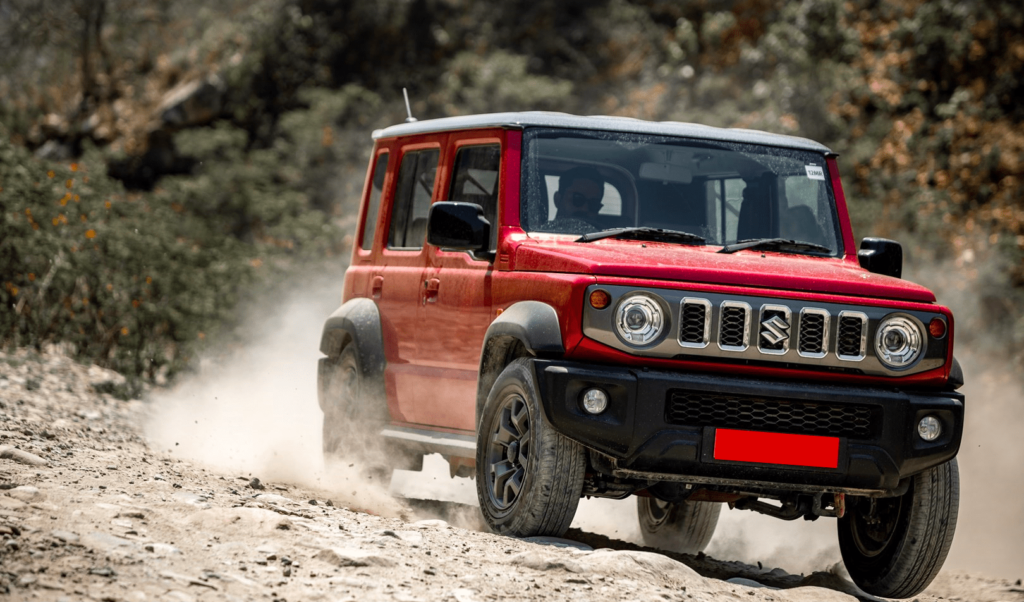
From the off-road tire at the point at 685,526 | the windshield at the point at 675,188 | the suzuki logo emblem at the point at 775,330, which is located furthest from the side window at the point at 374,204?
the suzuki logo emblem at the point at 775,330

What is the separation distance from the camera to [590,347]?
16.6 ft

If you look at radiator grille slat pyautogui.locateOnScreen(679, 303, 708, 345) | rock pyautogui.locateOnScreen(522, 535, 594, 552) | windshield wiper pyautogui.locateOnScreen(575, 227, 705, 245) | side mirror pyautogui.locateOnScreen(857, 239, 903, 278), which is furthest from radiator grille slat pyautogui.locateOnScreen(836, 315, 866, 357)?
rock pyautogui.locateOnScreen(522, 535, 594, 552)

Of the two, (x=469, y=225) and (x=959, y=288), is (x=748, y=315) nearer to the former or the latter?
(x=469, y=225)

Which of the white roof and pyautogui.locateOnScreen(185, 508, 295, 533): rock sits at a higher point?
the white roof

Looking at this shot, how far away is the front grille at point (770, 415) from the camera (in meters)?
5.06

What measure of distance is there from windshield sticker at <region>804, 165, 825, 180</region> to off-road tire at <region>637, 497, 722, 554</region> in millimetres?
1906

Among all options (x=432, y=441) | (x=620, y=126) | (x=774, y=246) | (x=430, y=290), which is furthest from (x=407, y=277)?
(x=774, y=246)

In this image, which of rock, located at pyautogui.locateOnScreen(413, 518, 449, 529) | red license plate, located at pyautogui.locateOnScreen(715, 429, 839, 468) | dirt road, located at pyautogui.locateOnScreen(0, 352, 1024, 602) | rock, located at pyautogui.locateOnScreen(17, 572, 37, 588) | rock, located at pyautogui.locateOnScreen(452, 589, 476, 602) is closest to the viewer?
rock, located at pyautogui.locateOnScreen(17, 572, 37, 588)

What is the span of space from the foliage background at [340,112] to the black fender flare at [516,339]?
5998mm

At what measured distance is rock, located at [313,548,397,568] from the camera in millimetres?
4432

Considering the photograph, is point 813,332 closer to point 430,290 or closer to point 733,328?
point 733,328

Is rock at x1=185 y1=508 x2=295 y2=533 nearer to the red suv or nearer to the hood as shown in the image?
the red suv

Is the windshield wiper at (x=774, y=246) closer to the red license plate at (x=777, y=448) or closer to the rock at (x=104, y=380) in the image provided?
the red license plate at (x=777, y=448)

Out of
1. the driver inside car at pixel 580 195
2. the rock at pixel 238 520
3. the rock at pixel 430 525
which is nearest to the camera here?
the rock at pixel 238 520
